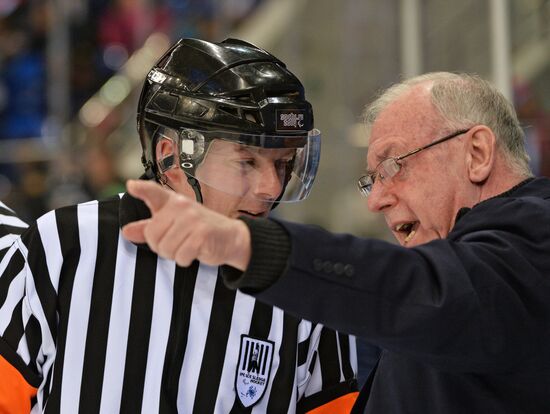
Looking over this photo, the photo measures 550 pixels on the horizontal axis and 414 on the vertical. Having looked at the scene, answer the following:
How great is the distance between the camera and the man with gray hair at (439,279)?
1389mm

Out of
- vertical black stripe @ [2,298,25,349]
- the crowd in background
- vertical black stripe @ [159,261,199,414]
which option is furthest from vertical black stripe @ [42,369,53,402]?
the crowd in background

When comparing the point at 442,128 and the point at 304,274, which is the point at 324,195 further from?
the point at 304,274

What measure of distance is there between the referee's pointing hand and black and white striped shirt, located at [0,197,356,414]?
2.55 ft

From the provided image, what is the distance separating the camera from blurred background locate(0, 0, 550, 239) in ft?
18.7

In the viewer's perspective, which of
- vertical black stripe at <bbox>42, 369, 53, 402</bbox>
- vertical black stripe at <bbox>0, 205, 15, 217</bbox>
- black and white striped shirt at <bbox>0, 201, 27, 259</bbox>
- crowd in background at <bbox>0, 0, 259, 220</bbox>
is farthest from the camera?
crowd in background at <bbox>0, 0, 259, 220</bbox>

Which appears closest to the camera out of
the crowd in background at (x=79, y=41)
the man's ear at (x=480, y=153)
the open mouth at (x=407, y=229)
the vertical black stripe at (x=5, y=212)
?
the man's ear at (x=480, y=153)

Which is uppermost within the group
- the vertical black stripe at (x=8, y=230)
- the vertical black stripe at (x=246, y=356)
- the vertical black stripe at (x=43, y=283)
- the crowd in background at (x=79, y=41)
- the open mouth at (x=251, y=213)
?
the crowd in background at (x=79, y=41)

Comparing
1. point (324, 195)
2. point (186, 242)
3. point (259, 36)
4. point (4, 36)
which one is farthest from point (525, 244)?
point (4, 36)

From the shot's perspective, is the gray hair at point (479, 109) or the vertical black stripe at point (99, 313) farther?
the vertical black stripe at point (99, 313)

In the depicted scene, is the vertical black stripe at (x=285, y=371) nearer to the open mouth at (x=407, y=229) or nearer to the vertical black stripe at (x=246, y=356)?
the vertical black stripe at (x=246, y=356)

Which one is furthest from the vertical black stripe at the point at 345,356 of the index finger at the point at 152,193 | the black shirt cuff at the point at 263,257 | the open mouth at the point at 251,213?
the index finger at the point at 152,193

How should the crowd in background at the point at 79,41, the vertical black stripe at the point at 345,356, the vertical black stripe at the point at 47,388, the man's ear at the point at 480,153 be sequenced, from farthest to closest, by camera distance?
1. the crowd in background at the point at 79,41
2. the vertical black stripe at the point at 345,356
3. the vertical black stripe at the point at 47,388
4. the man's ear at the point at 480,153

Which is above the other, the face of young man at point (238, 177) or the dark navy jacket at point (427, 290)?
the face of young man at point (238, 177)

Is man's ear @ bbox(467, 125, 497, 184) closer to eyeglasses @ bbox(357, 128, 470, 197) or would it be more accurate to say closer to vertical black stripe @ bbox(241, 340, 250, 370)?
eyeglasses @ bbox(357, 128, 470, 197)
